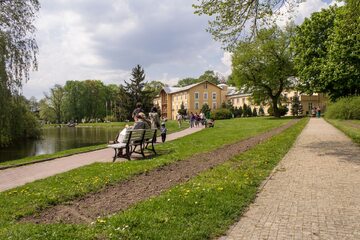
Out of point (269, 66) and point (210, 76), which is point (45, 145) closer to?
point (269, 66)

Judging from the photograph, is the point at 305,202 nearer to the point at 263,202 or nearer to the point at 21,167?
the point at 263,202

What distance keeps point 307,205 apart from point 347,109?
33373 mm

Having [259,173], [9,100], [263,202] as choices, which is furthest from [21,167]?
[9,100]

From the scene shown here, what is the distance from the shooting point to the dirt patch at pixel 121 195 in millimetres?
5754

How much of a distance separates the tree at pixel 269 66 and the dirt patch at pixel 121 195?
46180 millimetres

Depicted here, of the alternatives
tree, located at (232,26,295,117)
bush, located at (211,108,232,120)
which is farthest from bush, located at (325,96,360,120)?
bush, located at (211,108,232,120)

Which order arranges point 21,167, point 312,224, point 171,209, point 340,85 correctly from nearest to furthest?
point 312,224, point 171,209, point 21,167, point 340,85

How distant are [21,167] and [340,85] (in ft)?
128

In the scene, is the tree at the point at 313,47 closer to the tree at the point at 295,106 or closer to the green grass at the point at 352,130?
the green grass at the point at 352,130

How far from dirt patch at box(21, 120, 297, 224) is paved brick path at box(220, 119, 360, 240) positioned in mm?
2124

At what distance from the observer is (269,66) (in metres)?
54.6

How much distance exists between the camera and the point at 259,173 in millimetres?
8664

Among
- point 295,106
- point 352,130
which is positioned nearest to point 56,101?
point 295,106

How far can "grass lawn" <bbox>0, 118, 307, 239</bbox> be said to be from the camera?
15.1ft
